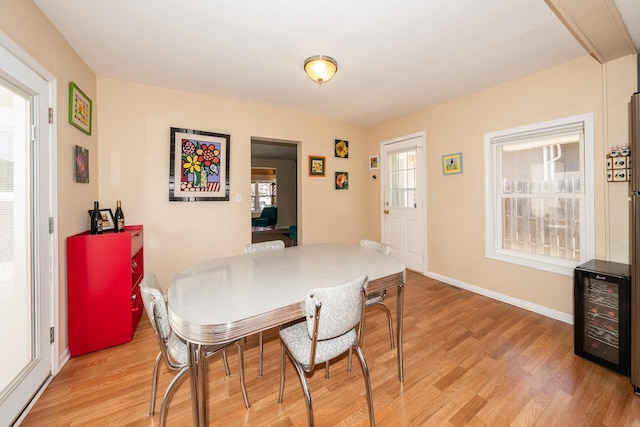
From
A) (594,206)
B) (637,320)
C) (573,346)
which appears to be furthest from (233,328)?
(594,206)

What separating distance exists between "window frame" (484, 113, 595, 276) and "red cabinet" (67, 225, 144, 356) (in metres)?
3.84

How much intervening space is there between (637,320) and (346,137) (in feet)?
12.5

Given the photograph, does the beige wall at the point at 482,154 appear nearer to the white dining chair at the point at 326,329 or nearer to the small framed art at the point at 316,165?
the small framed art at the point at 316,165

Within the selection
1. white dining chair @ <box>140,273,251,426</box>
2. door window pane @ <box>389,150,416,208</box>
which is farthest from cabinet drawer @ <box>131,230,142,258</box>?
door window pane @ <box>389,150,416,208</box>

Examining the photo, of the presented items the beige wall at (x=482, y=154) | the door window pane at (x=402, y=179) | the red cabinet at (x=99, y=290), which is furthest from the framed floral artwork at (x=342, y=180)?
the red cabinet at (x=99, y=290)

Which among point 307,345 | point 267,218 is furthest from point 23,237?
point 267,218

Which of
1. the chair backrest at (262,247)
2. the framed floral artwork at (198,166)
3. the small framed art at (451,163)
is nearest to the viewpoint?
the chair backrest at (262,247)

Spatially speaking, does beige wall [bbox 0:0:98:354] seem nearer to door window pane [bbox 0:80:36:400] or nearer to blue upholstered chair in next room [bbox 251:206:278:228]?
door window pane [bbox 0:80:36:400]

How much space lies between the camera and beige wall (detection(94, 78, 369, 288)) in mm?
2814

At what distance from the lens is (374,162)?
4676 mm

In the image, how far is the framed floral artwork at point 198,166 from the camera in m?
3.07

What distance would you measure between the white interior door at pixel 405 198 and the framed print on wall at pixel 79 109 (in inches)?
153

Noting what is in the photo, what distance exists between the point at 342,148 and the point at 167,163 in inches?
104

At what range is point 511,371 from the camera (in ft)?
6.06
